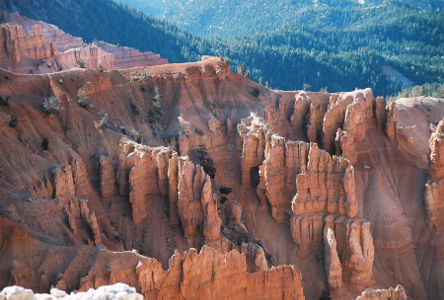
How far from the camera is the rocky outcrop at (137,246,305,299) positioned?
146 feet

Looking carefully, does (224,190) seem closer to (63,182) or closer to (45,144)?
(63,182)

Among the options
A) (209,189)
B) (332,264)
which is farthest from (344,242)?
(209,189)

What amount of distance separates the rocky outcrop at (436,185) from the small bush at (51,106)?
40249 millimetres

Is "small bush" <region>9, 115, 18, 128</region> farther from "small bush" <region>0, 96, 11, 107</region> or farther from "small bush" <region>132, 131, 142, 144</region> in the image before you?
"small bush" <region>132, 131, 142, 144</region>

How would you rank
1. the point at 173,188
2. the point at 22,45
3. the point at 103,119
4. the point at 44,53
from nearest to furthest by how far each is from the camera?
1. the point at 173,188
2. the point at 103,119
3. the point at 22,45
4. the point at 44,53

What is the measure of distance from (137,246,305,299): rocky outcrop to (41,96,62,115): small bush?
25.0m

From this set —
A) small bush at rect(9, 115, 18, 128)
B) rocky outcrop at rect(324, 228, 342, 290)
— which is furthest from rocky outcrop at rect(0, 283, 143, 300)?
rocky outcrop at rect(324, 228, 342, 290)

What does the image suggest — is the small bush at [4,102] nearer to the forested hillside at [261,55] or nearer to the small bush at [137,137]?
the small bush at [137,137]

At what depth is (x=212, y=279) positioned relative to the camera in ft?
156

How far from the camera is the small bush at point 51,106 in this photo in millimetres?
63344

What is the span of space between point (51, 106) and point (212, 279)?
26.8 meters

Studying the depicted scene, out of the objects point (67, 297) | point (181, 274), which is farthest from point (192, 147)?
point (67, 297)

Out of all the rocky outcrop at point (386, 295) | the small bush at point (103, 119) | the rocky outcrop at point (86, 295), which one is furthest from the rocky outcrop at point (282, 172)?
the rocky outcrop at point (86, 295)

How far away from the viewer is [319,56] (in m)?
183
